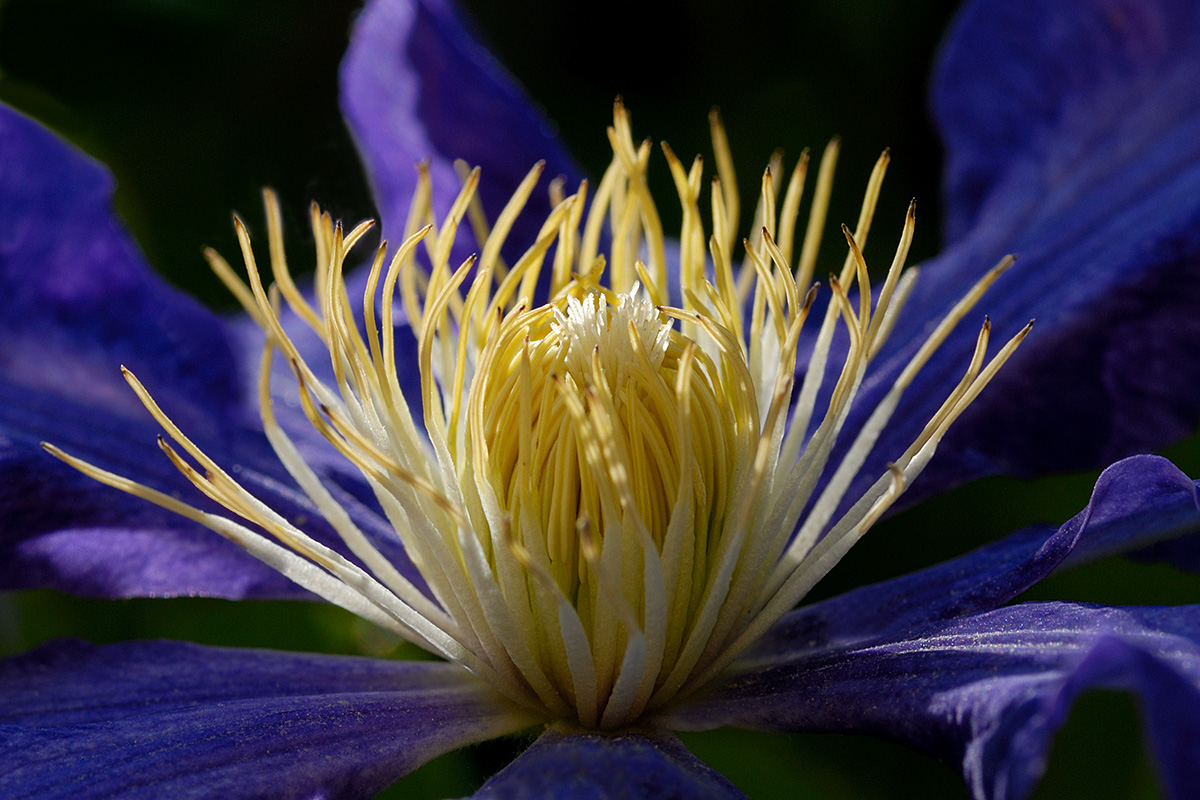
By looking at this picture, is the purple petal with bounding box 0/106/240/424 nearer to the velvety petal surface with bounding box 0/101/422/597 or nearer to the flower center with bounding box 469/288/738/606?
the velvety petal surface with bounding box 0/101/422/597

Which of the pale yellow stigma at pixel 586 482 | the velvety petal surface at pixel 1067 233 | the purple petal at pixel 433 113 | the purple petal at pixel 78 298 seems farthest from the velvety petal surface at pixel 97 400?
the velvety petal surface at pixel 1067 233

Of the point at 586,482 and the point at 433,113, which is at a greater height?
the point at 433,113

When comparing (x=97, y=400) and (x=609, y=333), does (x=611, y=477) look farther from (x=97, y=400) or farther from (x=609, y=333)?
(x=97, y=400)

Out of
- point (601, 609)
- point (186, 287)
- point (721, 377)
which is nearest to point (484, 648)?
point (601, 609)

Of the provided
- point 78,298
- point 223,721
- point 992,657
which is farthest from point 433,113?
point 992,657

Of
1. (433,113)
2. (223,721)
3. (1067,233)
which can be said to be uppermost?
(433,113)

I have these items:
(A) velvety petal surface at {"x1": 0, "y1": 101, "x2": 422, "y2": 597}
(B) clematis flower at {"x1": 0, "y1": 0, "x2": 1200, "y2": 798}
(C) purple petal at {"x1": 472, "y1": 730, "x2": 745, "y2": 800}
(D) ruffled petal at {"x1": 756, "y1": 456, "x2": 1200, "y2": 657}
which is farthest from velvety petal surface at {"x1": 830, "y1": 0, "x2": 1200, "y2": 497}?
(A) velvety petal surface at {"x1": 0, "y1": 101, "x2": 422, "y2": 597}

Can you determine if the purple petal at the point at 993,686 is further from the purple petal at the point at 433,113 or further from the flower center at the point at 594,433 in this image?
the purple petal at the point at 433,113
